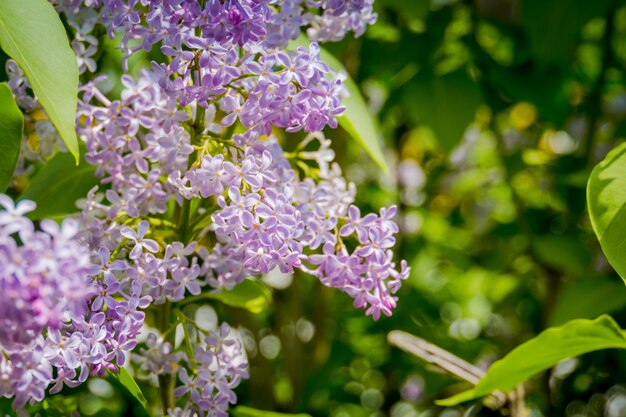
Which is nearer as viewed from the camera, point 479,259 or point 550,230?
point 550,230

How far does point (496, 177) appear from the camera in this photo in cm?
190

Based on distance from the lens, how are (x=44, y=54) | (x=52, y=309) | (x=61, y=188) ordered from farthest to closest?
(x=61, y=188)
(x=44, y=54)
(x=52, y=309)

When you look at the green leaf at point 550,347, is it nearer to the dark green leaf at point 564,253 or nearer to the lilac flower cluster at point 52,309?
the lilac flower cluster at point 52,309

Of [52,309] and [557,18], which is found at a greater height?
[52,309]

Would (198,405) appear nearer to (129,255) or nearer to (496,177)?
(129,255)

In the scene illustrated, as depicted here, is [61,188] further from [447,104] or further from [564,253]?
[564,253]

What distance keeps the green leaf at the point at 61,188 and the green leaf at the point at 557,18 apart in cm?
70

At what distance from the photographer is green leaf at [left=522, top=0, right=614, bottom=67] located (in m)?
1.30

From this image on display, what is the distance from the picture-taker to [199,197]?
0.73 m

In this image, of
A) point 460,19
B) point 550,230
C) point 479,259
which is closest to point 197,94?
point 460,19

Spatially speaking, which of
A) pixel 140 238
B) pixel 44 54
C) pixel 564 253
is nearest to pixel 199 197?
pixel 140 238

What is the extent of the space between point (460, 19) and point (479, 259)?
53 centimetres

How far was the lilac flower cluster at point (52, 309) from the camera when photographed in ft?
1.66

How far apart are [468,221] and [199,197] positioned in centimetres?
127
